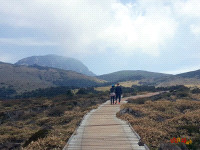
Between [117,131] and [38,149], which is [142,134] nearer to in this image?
[117,131]

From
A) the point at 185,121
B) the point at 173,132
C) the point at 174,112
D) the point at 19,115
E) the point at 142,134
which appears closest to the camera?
the point at 142,134

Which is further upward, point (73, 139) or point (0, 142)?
point (73, 139)

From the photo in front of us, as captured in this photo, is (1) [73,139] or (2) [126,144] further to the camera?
(1) [73,139]

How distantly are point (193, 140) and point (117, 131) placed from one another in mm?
3236

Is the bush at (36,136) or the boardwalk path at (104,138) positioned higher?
the boardwalk path at (104,138)

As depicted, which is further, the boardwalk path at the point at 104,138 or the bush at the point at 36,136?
the bush at the point at 36,136

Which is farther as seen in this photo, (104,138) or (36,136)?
(36,136)

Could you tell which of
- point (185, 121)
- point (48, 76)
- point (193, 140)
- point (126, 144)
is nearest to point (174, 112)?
point (185, 121)

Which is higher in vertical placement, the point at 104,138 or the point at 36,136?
the point at 104,138

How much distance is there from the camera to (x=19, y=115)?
20031 millimetres

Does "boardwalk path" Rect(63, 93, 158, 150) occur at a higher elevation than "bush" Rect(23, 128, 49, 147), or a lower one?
higher

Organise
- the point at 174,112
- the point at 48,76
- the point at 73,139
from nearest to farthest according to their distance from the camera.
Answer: the point at 73,139, the point at 174,112, the point at 48,76

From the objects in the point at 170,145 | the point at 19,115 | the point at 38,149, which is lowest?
the point at 19,115

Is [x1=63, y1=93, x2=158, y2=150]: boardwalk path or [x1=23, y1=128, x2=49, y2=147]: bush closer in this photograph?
[x1=63, y1=93, x2=158, y2=150]: boardwalk path
